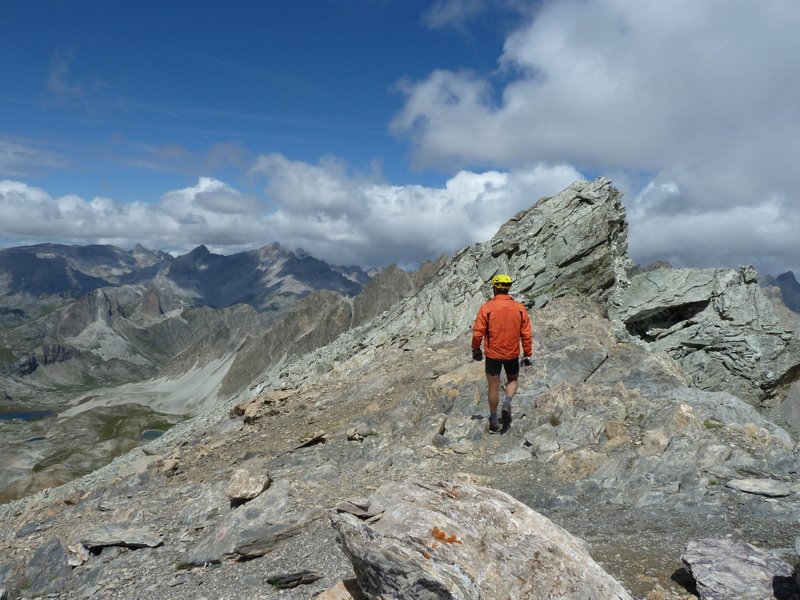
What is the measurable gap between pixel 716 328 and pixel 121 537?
94.5ft

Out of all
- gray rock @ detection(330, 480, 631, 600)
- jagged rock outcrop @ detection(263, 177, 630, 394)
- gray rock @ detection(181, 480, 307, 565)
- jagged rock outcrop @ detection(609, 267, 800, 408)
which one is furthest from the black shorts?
jagged rock outcrop @ detection(263, 177, 630, 394)

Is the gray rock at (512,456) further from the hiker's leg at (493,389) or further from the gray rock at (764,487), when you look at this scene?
the gray rock at (764,487)

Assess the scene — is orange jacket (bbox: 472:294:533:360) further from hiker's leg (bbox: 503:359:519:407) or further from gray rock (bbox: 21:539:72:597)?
gray rock (bbox: 21:539:72:597)

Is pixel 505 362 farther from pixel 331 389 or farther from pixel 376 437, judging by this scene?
pixel 331 389

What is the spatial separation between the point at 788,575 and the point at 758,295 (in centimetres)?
2629

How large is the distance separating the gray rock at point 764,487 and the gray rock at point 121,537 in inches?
578

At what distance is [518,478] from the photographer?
14.9 m

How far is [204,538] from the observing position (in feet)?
45.7

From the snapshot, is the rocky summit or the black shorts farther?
the black shorts

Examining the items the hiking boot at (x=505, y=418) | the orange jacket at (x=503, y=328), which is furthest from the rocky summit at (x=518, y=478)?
the orange jacket at (x=503, y=328)

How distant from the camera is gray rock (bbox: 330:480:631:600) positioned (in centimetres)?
753

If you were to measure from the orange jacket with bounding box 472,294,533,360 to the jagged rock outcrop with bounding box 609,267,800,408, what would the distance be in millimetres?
14690

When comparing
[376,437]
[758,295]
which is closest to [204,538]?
[376,437]

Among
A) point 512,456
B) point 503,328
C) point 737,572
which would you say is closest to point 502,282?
point 503,328
